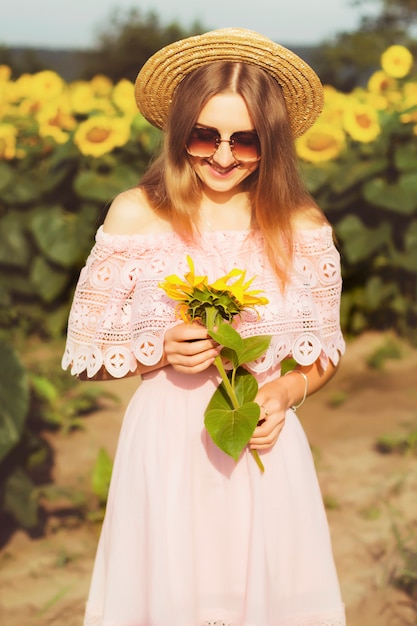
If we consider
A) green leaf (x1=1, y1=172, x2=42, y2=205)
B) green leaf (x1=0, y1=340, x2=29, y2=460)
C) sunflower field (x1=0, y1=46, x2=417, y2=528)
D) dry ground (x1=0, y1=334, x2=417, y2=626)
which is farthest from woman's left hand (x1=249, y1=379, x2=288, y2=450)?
green leaf (x1=1, y1=172, x2=42, y2=205)

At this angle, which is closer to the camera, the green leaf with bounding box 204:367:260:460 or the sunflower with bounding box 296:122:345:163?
the green leaf with bounding box 204:367:260:460

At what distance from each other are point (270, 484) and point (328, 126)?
3.15m

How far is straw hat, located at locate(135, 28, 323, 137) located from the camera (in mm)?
2031

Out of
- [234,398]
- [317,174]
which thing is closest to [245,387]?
[234,398]

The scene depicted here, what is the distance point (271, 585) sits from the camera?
206 centimetres

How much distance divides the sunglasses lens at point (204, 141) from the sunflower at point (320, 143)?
113 inches

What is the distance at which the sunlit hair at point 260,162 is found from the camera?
6.64 feet

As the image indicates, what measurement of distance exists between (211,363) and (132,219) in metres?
0.36

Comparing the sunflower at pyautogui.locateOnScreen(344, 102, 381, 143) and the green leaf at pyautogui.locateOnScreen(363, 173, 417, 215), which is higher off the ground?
the sunflower at pyautogui.locateOnScreen(344, 102, 381, 143)

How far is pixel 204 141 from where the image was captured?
2.03 m

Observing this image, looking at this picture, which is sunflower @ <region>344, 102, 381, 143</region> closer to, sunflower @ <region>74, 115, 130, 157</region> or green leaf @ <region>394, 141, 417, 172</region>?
green leaf @ <region>394, 141, 417, 172</region>

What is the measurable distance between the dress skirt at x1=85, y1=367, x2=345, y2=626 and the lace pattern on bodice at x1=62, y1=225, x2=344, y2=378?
130mm

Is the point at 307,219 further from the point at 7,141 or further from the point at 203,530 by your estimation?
the point at 7,141

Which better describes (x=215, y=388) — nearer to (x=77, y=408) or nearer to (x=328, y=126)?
(x=77, y=408)
